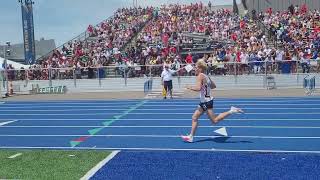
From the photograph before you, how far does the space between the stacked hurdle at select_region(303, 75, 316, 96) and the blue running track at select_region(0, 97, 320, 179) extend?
2.14 meters

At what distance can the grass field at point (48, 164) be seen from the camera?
7777 mm

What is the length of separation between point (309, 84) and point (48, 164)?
52.8 feet

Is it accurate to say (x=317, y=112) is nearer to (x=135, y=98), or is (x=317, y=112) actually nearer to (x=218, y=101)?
(x=218, y=101)

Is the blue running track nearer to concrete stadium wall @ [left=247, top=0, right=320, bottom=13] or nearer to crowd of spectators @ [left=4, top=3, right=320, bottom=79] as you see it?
crowd of spectators @ [left=4, top=3, right=320, bottom=79]

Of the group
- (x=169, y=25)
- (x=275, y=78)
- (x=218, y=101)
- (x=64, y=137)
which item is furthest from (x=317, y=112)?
(x=169, y=25)

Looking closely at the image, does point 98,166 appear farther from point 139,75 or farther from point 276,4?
point 276,4

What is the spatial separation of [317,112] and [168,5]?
3043cm

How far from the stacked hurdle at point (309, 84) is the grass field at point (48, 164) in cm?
1400

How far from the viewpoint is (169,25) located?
→ 35969 mm

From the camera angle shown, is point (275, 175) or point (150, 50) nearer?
point (275, 175)

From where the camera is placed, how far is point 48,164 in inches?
337

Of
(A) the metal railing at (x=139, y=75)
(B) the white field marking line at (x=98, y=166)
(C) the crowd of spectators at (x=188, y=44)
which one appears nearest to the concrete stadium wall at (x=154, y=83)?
(A) the metal railing at (x=139, y=75)

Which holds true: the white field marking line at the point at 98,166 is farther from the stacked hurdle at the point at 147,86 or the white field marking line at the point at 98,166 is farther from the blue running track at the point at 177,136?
the stacked hurdle at the point at 147,86

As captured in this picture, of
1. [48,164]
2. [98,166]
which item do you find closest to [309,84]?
[98,166]
